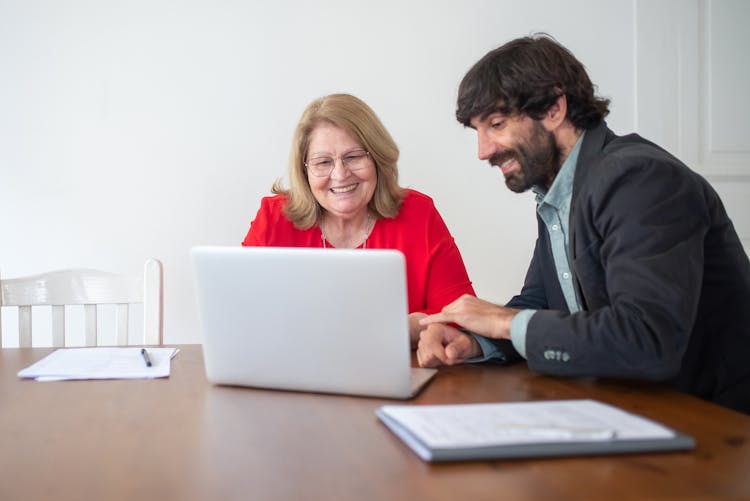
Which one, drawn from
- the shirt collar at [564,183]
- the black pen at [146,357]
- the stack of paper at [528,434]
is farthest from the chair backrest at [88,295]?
the stack of paper at [528,434]

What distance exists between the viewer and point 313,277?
1016 mm

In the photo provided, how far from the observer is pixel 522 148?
1.41 m

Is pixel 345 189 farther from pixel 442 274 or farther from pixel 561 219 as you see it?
pixel 561 219

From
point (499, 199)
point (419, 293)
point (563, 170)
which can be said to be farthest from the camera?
point (499, 199)

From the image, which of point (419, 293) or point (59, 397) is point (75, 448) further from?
point (419, 293)

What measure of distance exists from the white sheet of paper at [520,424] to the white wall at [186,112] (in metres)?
1.83

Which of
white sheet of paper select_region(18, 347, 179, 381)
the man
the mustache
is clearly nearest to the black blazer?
the man

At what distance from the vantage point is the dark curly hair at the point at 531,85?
53.9 inches

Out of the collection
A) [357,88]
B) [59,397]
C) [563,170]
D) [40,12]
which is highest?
[40,12]

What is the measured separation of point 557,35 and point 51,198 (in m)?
1.98

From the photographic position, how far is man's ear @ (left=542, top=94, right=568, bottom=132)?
139 centimetres

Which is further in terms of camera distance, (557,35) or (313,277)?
(557,35)

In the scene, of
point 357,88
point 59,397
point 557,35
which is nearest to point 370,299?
point 59,397

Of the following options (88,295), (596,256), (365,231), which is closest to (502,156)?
(596,256)
